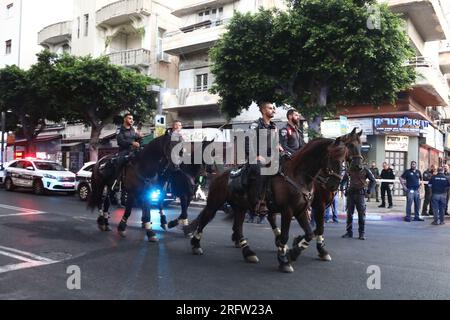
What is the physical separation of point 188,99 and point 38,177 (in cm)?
1121

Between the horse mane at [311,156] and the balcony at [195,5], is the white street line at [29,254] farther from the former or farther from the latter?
the balcony at [195,5]

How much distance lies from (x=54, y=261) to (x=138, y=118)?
1904 cm

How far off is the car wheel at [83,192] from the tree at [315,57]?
6.29 meters

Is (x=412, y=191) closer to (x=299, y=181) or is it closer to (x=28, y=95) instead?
(x=299, y=181)

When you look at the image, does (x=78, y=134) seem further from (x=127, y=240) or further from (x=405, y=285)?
(x=405, y=285)

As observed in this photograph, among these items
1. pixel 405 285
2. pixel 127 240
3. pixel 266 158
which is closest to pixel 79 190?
pixel 127 240

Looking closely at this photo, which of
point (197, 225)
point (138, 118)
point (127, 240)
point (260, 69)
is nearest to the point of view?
point (197, 225)

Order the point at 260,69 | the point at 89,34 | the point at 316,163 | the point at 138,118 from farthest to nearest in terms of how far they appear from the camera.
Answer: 1. the point at 89,34
2. the point at 138,118
3. the point at 260,69
4. the point at 316,163

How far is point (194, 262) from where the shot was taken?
6.86m

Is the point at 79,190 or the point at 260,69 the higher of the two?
the point at 260,69

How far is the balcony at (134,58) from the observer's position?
1204 inches

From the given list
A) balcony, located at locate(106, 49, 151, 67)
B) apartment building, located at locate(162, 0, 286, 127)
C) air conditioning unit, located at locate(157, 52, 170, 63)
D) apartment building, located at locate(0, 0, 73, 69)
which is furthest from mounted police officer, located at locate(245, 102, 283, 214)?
apartment building, located at locate(0, 0, 73, 69)

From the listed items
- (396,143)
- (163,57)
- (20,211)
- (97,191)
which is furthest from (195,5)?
(97,191)
